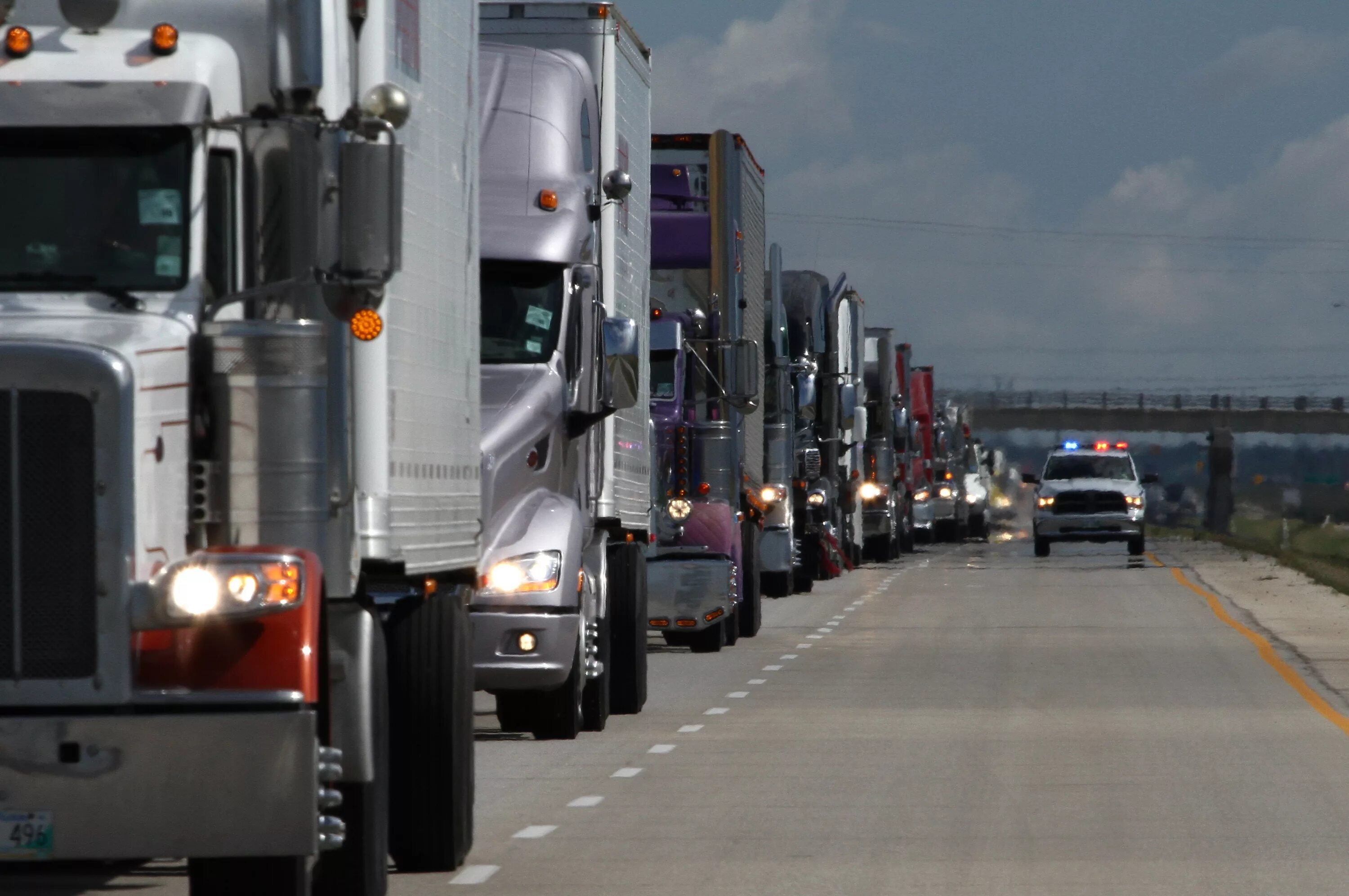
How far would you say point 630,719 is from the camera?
58.4 feet

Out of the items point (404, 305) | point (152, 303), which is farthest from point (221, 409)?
point (404, 305)

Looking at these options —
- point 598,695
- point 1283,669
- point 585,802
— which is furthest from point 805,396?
point 585,802

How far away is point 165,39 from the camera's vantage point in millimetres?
8195

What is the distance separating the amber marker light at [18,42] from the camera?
816cm

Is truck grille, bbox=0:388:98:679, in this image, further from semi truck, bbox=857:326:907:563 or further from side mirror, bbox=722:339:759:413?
semi truck, bbox=857:326:907:563

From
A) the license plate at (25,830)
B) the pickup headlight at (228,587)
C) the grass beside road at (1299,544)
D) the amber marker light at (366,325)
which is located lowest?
the grass beside road at (1299,544)

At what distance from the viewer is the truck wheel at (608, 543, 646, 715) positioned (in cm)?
1784

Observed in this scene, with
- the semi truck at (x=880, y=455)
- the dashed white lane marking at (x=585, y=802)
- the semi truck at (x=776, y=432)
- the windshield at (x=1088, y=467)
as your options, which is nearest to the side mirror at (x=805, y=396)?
the semi truck at (x=776, y=432)

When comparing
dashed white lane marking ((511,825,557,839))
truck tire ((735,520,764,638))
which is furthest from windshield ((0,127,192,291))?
truck tire ((735,520,764,638))

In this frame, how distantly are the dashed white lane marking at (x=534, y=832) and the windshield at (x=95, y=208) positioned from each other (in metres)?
4.13

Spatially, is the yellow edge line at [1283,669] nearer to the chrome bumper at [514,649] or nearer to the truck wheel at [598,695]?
the truck wheel at [598,695]

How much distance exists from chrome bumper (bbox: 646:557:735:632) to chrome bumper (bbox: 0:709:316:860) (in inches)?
690

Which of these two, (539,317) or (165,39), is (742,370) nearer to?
(539,317)

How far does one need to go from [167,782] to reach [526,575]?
7.54m
